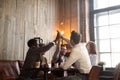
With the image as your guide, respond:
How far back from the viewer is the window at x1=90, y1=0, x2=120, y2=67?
555cm

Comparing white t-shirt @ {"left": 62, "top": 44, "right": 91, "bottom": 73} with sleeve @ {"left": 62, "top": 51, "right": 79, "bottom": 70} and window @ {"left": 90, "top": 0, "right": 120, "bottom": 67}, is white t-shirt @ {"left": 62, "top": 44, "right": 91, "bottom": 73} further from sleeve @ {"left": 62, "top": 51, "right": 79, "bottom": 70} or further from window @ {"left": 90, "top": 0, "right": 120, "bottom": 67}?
window @ {"left": 90, "top": 0, "right": 120, "bottom": 67}

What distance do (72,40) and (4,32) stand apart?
2.57 meters

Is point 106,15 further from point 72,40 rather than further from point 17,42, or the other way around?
point 72,40

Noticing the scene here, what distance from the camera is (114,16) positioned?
565 centimetres

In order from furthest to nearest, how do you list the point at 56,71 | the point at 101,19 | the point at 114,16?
the point at 101,19 < the point at 114,16 < the point at 56,71

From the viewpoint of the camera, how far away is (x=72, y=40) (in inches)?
119

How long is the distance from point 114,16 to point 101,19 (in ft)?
1.41

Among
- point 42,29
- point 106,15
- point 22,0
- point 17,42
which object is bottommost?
point 17,42

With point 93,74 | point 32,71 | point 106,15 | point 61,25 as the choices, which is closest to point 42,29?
point 61,25

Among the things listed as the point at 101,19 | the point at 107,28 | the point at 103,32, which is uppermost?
the point at 101,19

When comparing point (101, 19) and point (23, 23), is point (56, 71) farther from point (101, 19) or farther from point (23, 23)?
point (101, 19)

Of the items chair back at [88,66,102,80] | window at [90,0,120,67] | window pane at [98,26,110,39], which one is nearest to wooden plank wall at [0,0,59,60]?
window at [90,0,120,67]

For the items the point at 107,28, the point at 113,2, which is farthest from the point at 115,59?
the point at 113,2

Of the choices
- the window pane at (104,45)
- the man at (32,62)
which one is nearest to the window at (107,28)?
the window pane at (104,45)
